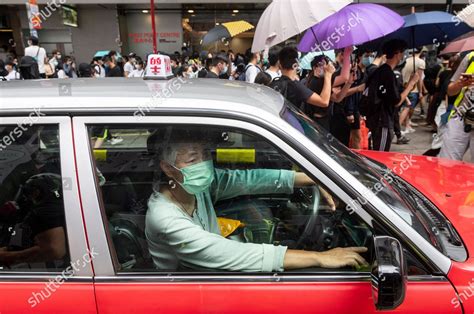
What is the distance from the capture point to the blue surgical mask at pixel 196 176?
1.66 m

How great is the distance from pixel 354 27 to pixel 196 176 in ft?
9.97

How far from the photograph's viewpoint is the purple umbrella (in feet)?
12.7

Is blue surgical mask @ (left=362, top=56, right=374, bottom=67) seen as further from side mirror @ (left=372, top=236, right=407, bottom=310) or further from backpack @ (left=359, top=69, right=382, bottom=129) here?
side mirror @ (left=372, top=236, right=407, bottom=310)

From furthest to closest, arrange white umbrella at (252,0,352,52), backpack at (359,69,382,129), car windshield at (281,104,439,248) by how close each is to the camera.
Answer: backpack at (359,69,382,129), white umbrella at (252,0,352,52), car windshield at (281,104,439,248)

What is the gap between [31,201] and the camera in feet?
4.97

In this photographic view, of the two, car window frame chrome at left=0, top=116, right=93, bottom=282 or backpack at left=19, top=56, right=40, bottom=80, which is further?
backpack at left=19, top=56, right=40, bottom=80

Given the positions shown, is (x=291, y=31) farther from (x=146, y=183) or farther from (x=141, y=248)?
(x=141, y=248)

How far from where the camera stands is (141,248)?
4.96ft

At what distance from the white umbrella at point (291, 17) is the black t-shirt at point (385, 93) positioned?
4.50ft

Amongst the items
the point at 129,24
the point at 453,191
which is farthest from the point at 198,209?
the point at 129,24

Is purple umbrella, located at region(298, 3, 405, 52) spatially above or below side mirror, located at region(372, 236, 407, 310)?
above

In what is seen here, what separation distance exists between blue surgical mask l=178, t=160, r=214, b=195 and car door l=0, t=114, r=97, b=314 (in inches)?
18.9

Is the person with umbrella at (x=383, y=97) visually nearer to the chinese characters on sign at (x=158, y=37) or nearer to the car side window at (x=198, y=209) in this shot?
the car side window at (x=198, y=209)

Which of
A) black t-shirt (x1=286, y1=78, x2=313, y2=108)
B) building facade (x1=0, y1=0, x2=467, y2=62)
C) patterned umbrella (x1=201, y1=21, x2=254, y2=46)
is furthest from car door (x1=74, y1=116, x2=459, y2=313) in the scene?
building facade (x1=0, y1=0, x2=467, y2=62)
